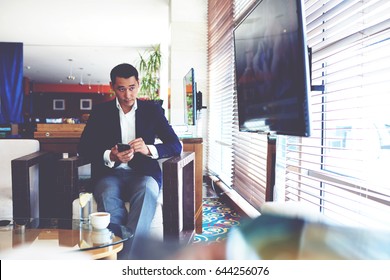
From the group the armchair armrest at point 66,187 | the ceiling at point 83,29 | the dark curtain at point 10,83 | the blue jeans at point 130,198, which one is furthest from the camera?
the dark curtain at point 10,83

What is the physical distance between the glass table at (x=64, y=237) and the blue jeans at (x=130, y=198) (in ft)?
0.64

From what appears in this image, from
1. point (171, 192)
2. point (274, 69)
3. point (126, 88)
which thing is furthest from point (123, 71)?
point (274, 69)

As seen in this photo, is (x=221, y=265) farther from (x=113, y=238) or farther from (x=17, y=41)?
(x=17, y=41)

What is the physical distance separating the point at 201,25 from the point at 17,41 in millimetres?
5304

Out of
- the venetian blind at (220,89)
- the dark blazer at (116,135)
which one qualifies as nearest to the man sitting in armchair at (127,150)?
the dark blazer at (116,135)

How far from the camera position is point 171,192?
1.85 m

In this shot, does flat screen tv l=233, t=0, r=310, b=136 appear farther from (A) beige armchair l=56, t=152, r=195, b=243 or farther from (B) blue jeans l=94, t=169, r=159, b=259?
(B) blue jeans l=94, t=169, r=159, b=259

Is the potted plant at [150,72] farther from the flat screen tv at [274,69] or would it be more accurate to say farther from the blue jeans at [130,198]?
the flat screen tv at [274,69]

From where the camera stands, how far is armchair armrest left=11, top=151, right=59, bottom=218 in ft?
6.63

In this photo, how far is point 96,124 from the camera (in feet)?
7.67

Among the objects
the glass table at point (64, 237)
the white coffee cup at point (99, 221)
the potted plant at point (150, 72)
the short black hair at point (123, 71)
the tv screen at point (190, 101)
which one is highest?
the potted plant at point (150, 72)

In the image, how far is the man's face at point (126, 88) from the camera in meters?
2.24

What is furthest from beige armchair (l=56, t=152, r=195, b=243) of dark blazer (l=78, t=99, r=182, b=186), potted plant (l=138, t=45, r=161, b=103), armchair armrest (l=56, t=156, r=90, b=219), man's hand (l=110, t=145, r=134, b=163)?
potted plant (l=138, t=45, r=161, b=103)

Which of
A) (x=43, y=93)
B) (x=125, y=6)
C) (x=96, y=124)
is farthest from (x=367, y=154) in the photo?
(x=43, y=93)
